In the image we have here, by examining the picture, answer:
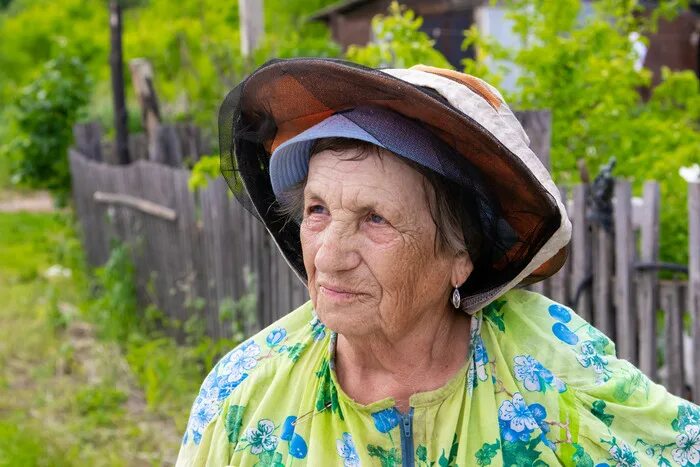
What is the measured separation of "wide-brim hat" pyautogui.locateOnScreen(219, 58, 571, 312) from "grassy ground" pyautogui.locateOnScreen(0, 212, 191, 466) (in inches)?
137

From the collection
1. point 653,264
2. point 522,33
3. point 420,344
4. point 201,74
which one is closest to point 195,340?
point 522,33

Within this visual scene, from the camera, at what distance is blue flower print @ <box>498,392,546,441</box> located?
1.84m

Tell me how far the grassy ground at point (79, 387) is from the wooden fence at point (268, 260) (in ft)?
1.58

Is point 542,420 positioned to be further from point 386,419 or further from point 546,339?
point 386,419

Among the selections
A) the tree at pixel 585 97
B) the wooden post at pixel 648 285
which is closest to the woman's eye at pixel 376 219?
the wooden post at pixel 648 285

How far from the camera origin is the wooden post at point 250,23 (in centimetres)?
894

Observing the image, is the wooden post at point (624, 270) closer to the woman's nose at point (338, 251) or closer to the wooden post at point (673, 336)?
the wooden post at point (673, 336)

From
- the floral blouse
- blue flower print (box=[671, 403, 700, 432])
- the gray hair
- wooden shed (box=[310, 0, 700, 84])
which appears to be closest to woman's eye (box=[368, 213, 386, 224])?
the gray hair

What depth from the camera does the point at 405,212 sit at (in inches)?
72.9

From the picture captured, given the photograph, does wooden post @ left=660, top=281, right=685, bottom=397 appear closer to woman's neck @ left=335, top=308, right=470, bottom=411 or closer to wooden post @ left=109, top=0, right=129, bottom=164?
woman's neck @ left=335, top=308, right=470, bottom=411

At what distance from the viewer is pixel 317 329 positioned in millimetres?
2090

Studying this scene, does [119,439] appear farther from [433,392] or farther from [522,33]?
[433,392]

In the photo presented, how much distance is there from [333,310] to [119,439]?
4115mm

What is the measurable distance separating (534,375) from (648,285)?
2.16m
